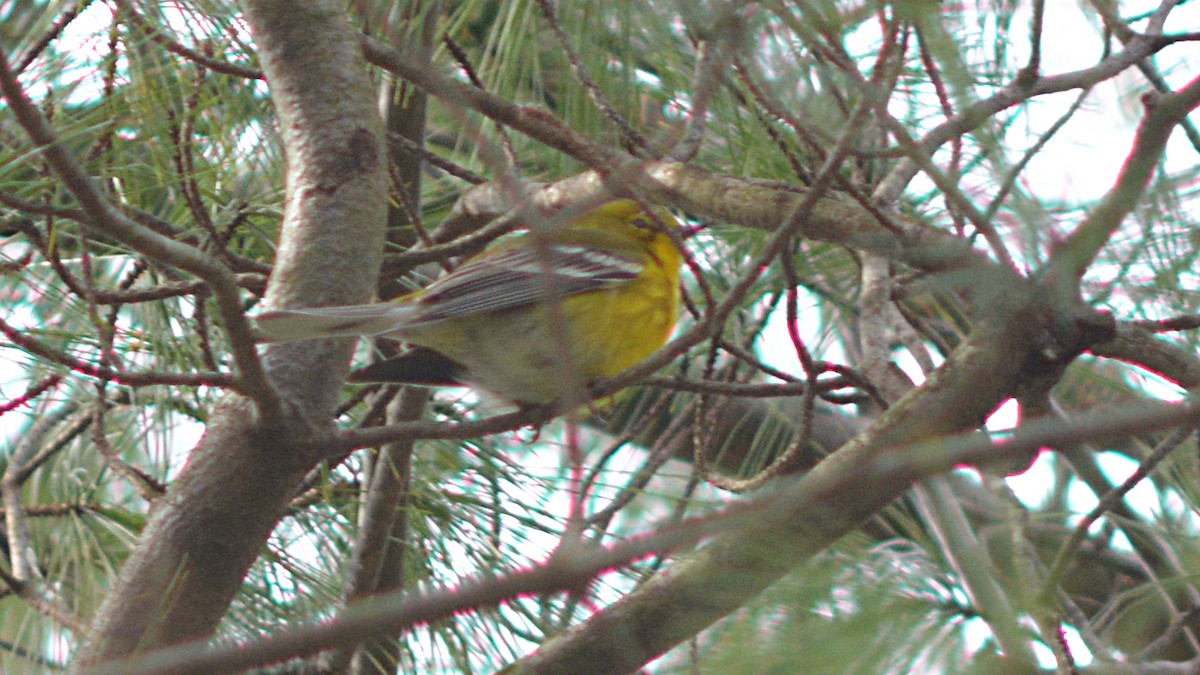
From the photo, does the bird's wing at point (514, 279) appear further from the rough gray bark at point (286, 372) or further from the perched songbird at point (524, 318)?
the rough gray bark at point (286, 372)

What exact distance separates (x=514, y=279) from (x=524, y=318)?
0.10 m

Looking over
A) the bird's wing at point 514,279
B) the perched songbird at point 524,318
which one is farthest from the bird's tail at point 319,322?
the bird's wing at point 514,279

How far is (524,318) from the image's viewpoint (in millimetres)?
2770

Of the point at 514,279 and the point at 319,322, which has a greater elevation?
the point at 514,279

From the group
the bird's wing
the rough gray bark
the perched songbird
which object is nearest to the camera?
the rough gray bark

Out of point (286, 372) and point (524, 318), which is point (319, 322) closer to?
point (286, 372)

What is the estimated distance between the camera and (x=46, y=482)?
3865 mm

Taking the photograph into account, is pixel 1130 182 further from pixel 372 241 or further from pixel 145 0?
pixel 145 0

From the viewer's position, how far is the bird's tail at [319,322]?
195 cm

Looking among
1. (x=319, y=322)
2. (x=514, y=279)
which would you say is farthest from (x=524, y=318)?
(x=319, y=322)

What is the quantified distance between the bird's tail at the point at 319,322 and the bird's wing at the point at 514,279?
370mm

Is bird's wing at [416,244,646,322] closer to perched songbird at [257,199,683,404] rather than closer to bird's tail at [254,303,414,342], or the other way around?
perched songbird at [257,199,683,404]

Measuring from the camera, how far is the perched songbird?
251 cm

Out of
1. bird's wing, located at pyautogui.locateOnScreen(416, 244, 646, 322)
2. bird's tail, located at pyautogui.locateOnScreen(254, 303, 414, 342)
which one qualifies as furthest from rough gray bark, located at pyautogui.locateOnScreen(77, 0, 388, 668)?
bird's wing, located at pyautogui.locateOnScreen(416, 244, 646, 322)
